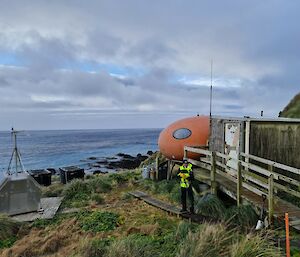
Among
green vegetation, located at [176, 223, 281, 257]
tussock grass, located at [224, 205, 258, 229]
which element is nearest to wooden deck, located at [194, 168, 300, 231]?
tussock grass, located at [224, 205, 258, 229]

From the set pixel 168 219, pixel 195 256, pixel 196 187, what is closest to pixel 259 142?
pixel 196 187

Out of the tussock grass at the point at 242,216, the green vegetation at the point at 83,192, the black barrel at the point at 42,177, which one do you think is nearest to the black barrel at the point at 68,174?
the black barrel at the point at 42,177

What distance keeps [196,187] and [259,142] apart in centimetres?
327

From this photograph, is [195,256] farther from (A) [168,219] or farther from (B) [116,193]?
(B) [116,193]

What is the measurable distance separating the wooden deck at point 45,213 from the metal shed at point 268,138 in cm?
747

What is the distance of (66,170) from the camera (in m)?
19.7

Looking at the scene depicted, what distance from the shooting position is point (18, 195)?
11.1m

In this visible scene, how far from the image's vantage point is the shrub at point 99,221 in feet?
29.5

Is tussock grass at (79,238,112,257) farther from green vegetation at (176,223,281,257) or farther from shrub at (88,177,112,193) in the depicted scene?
shrub at (88,177,112,193)

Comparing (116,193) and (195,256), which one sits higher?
(195,256)

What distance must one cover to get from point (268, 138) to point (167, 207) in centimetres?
477

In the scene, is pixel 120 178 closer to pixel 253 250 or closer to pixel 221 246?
pixel 221 246

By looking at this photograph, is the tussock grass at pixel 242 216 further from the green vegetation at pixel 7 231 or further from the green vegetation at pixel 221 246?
the green vegetation at pixel 7 231

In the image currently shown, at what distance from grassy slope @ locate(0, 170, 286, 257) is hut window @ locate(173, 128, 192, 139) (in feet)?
8.41
